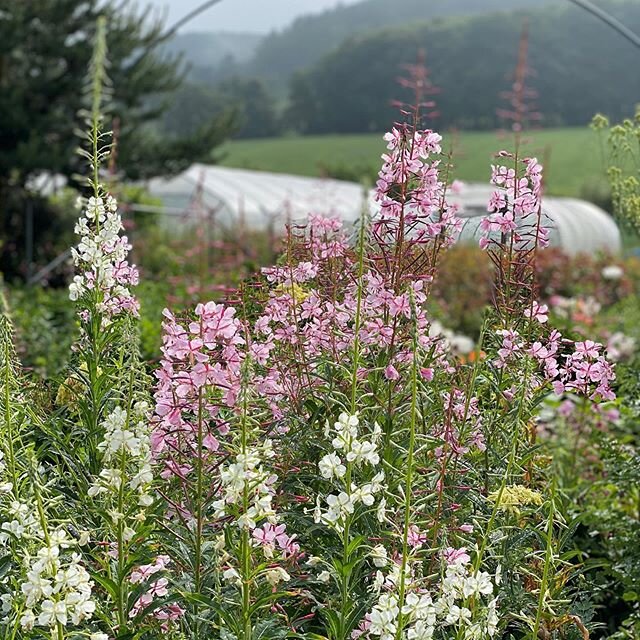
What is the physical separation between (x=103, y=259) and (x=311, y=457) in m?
0.69

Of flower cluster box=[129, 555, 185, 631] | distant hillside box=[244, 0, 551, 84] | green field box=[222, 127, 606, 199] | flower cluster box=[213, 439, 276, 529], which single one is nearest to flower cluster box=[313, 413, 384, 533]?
flower cluster box=[213, 439, 276, 529]

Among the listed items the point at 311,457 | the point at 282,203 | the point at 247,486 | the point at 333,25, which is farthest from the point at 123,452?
the point at 333,25

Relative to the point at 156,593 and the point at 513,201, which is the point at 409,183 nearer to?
the point at 513,201

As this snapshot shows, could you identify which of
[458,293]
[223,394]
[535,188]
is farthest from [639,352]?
→ [458,293]


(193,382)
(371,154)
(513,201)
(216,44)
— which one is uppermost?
(216,44)

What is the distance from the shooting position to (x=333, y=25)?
114 meters

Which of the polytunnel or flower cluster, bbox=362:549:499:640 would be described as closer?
flower cluster, bbox=362:549:499:640

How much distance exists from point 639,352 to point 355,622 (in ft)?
15.7

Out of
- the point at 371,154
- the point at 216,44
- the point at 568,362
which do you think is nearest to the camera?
the point at 568,362

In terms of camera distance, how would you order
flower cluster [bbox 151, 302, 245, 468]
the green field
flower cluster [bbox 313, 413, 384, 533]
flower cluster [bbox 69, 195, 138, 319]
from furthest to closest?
the green field, flower cluster [bbox 69, 195, 138, 319], flower cluster [bbox 151, 302, 245, 468], flower cluster [bbox 313, 413, 384, 533]

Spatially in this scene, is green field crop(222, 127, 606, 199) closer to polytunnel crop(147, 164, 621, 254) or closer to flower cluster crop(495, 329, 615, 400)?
polytunnel crop(147, 164, 621, 254)

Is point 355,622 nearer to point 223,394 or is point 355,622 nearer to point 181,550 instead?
point 181,550

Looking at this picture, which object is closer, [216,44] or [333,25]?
[333,25]

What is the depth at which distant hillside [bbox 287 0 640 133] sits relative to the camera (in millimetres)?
57188
